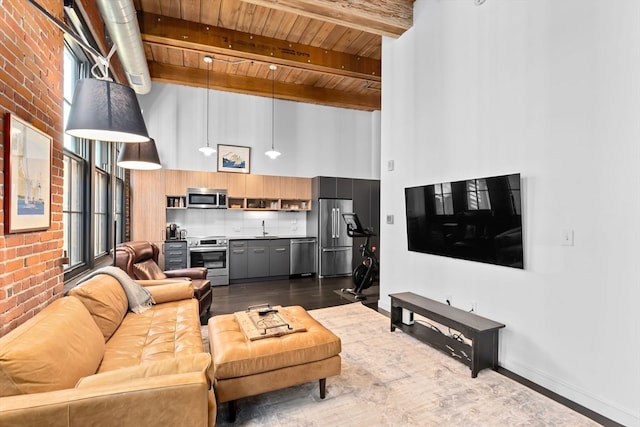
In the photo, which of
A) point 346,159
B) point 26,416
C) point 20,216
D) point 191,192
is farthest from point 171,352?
point 346,159

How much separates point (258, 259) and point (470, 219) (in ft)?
13.5

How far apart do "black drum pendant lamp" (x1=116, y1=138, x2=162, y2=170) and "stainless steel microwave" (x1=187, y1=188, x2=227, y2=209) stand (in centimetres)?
200

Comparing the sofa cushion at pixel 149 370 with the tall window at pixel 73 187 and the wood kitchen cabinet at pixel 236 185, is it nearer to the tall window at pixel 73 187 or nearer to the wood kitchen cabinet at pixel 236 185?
the tall window at pixel 73 187

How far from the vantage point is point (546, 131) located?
7.84 feet

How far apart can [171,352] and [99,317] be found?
0.64 meters

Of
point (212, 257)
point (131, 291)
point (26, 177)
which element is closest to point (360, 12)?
point (26, 177)

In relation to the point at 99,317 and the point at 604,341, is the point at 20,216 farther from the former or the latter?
the point at 604,341

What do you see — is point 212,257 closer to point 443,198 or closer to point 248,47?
point 248,47

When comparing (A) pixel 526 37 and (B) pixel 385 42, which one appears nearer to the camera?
(A) pixel 526 37

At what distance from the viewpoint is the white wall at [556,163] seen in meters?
1.97

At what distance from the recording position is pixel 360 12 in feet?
11.9

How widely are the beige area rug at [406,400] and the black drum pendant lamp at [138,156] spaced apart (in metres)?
2.82

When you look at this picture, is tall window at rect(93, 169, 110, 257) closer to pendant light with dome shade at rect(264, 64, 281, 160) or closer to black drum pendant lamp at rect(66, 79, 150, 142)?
black drum pendant lamp at rect(66, 79, 150, 142)

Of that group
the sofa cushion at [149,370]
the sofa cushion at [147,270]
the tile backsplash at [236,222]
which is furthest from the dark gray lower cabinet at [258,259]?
the sofa cushion at [149,370]
